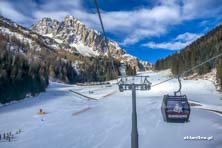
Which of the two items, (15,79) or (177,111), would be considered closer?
(177,111)

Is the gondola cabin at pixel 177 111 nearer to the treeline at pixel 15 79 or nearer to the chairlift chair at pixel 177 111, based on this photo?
the chairlift chair at pixel 177 111

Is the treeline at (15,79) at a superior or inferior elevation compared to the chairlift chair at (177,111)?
superior

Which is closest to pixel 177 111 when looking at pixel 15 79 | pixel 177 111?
pixel 177 111

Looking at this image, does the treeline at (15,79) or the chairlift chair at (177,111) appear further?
the treeline at (15,79)

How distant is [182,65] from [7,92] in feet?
289

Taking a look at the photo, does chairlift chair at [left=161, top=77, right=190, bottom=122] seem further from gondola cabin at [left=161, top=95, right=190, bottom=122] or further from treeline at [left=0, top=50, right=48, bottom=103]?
treeline at [left=0, top=50, right=48, bottom=103]

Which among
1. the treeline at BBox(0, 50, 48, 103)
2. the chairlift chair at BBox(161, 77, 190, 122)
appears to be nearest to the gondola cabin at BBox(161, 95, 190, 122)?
the chairlift chair at BBox(161, 77, 190, 122)

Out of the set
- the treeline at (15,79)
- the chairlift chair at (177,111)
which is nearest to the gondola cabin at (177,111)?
the chairlift chair at (177,111)

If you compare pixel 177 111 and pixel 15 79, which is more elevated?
pixel 15 79

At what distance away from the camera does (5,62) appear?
6619 cm

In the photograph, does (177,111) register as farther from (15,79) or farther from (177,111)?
(15,79)

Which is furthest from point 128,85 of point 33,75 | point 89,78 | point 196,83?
point 89,78

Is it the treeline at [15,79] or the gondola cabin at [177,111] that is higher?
the treeline at [15,79]

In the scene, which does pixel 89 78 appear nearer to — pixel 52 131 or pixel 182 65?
pixel 182 65
